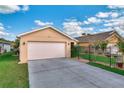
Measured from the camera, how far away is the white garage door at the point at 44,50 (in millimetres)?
14836

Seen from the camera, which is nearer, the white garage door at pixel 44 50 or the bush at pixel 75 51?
the white garage door at pixel 44 50

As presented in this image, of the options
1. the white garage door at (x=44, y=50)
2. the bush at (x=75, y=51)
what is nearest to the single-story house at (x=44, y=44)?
the white garage door at (x=44, y=50)

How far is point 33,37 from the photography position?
14984 mm

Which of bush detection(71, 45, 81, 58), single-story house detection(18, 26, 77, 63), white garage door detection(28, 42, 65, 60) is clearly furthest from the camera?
bush detection(71, 45, 81, 58)

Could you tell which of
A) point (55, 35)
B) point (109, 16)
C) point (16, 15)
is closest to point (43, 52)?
point (55, 35)

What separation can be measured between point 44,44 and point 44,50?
0.70 m

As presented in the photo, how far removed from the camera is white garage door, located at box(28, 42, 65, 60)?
14836 mm

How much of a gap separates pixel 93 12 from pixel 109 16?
4.52m

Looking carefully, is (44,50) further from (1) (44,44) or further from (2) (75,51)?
(2) (75,51)

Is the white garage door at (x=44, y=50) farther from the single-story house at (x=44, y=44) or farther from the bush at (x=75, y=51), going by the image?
the bush at (x=75, y=51)

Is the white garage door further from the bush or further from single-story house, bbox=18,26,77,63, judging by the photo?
the bush

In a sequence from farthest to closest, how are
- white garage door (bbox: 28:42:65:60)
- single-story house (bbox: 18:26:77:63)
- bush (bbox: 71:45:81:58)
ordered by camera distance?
bush (bbox: 71:45:81:58), white garage door (bbox: 28:42:65:60), single-story house (bbox: 18:26:77:63)

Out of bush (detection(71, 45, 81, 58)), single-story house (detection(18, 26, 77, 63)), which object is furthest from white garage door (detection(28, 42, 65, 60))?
bush (detection(71, 45, 81, 58))
